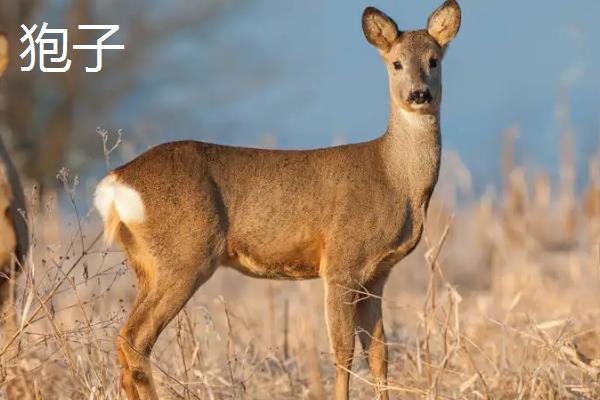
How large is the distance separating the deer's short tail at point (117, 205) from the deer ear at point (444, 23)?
5.46ft

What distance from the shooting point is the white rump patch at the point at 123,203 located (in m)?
6.00

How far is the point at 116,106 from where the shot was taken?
24672 millimetres

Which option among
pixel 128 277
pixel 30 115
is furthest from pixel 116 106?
pixel 128 277

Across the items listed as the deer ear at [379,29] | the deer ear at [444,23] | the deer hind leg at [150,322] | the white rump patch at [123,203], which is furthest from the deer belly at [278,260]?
the deer ear at [444,23]

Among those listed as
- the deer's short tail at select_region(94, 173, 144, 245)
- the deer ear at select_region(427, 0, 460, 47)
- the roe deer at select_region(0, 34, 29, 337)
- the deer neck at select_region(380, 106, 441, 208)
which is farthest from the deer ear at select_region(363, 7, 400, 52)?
the roe deer at select_region(0, 34, 29, 337)

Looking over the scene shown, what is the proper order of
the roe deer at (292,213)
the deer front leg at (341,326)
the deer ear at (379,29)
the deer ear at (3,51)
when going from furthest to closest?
the deer ear at (3,51) < the deer ear at (379,29) < the deer front leg at (341,326) < the roe deer at (292,213)

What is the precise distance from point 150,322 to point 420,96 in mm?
1596

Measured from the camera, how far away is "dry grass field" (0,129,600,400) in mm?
5840

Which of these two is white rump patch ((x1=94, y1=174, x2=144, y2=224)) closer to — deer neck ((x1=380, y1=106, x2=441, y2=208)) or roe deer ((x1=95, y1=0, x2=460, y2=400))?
roe deer ((x1=95, y1=0, x2=460, y2=400))

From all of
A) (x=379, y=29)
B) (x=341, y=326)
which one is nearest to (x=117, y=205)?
(x=341, y=326)

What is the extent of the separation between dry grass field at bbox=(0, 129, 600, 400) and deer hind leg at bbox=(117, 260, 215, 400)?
12 centimetres

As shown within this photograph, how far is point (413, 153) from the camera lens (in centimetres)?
641

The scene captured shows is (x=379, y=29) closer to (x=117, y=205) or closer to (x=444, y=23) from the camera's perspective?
(x=444, y=23)

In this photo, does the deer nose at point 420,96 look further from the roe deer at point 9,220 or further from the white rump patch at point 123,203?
the roe deer at point 9,220
